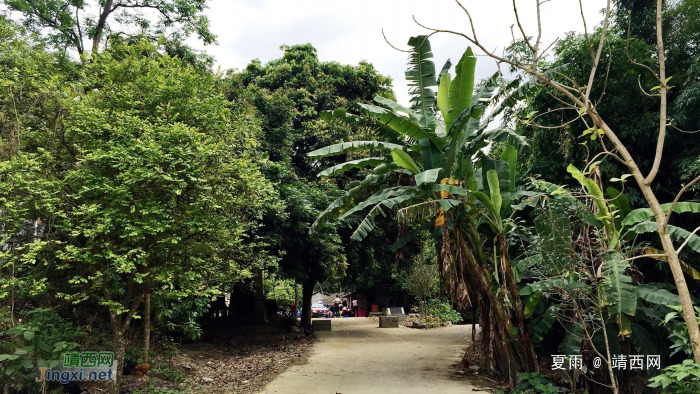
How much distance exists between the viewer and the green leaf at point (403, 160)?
721 centimetres

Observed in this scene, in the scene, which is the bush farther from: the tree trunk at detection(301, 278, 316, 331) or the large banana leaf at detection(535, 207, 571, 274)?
the large banana leaf at detection(535, 207, 571, 274)

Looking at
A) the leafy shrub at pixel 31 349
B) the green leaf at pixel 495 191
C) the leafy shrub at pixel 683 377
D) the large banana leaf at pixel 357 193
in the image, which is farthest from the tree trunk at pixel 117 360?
the leafy shrub at pixel 683 377

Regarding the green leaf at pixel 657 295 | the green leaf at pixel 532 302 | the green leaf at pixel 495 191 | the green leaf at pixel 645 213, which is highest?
the green leaf at pixel 495 191

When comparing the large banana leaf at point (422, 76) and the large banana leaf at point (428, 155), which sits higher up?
the large banana leaf at point (422, 76)

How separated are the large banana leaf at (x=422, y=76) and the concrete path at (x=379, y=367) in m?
4.74

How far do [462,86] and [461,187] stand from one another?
5.42 feet

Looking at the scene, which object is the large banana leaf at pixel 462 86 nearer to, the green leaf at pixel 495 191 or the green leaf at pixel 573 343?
the green leaf at pixel 495 191

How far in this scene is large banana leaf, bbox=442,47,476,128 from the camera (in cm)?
708

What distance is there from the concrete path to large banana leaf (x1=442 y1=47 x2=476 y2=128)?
4641 millimetres

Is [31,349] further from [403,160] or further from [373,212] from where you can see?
[403,160]

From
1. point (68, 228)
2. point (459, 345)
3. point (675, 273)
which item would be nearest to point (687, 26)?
point (675, 273)

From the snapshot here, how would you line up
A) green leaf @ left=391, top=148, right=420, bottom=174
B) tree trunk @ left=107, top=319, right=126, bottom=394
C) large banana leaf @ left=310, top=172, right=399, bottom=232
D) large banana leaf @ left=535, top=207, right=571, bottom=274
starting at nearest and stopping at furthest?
1. large banana leaf @ left=535, top=207, right=571, bottom=274
2. tree trunk @ left=107, top=319, right=126, bottom=394
3. green leaf @ left=391, top=148, right=420, bottom=174
4. large banana leaf @ left=310, top=172, right=399, bottom=232

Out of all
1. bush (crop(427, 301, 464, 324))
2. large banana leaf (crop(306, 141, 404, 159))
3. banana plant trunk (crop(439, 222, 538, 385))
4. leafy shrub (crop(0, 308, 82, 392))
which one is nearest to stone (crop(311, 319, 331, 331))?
bush (crop(427, 301, 464, 324))

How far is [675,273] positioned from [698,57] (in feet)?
18.6
